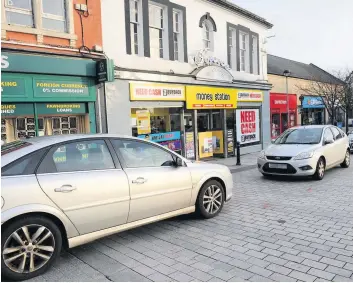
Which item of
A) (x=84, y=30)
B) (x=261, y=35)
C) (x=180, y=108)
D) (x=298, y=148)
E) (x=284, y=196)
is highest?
(x=261, y=35)

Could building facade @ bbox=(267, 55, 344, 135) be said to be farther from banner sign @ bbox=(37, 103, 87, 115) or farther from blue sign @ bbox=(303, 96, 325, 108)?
banner sign @ bbox=(37, 103, 87, 115)

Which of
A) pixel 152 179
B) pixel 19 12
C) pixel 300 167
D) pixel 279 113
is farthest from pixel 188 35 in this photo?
pixel 279 113

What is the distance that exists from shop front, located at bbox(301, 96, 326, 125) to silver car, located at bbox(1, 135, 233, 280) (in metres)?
22.4

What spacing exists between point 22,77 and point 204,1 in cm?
807

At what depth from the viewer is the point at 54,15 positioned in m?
8.46

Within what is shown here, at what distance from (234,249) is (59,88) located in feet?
20.9

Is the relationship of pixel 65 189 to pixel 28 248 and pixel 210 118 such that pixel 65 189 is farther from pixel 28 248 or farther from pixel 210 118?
pixel 210 118

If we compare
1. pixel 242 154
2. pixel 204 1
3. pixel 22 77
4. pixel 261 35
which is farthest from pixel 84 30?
pixel 261 35

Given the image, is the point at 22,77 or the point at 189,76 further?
the point at 189,76

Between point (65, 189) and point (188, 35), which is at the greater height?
point (188, 35)

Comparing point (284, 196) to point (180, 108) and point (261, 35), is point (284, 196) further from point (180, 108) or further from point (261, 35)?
point (261, 35)

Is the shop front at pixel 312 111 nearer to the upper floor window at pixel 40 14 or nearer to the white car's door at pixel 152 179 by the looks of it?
the upper floor window at pixel 40 14

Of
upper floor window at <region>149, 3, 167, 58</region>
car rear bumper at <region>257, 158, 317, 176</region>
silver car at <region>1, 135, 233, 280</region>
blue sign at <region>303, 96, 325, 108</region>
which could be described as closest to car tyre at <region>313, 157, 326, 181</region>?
car rear bumper at <region>257, 158, 317, 176</region>

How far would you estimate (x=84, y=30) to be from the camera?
349 inches
